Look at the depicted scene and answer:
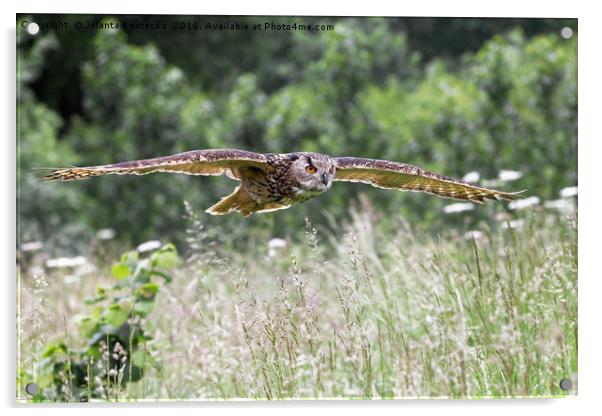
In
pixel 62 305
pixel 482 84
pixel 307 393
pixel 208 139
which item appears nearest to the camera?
pixel 307 393

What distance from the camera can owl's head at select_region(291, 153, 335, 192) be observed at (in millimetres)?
4316

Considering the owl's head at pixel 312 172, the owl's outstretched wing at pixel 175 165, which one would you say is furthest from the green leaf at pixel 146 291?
the owl's head at pixel 312 172

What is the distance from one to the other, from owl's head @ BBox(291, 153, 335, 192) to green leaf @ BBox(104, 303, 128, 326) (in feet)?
3.20

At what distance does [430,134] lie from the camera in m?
8.99

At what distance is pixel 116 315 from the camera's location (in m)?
4.46

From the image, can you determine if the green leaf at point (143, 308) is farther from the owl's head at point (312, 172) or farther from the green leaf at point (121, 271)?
the owl's head at point (312, 172)

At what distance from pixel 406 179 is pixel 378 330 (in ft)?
2.55

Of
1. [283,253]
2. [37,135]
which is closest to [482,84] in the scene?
[283,253]

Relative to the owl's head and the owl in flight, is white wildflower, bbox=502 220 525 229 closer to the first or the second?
the owl in flight

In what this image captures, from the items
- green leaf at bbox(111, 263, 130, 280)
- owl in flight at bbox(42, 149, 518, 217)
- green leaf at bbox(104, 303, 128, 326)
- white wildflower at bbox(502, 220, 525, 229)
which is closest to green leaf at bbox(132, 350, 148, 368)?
green leaf at bbox(104, 303, 128, 326)

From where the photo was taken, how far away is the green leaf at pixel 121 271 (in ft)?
14.6

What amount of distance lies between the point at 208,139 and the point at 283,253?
12.2ft
